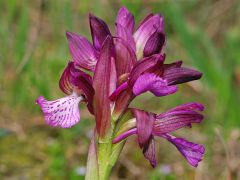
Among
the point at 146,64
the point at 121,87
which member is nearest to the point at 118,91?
the point at 121,87

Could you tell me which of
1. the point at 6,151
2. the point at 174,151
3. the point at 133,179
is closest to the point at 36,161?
the point at 6,151

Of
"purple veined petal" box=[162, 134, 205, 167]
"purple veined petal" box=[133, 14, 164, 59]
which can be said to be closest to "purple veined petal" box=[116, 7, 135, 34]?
"purple veined petal" box=[133, 14, 164, 59]

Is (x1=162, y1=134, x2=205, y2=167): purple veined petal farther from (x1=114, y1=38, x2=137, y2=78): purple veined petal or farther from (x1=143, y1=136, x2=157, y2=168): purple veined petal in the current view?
(x1=114, y1=38, x2=137, y2=78): purple veined petal

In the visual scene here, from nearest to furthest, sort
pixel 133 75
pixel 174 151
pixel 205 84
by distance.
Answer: pixel 133 75 → pixel 174 151 → pixel 205 84

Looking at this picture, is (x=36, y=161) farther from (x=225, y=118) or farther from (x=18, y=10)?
(x=18, y=10)

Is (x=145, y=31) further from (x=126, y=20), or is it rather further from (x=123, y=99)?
(x=123, y=99)

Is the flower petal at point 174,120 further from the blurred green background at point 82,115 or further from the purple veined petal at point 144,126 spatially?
the blurred green background at point 82,115
